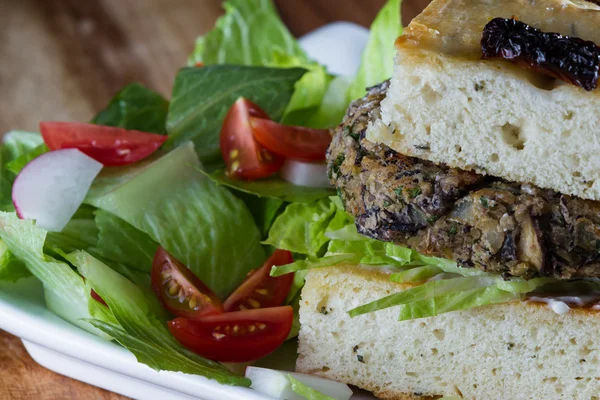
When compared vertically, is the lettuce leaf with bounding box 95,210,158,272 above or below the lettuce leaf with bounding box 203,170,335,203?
below

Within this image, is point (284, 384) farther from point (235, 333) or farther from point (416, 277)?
point (416, 277)

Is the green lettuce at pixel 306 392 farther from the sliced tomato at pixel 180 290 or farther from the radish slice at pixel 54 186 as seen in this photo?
the radish slice at pixel 54 186

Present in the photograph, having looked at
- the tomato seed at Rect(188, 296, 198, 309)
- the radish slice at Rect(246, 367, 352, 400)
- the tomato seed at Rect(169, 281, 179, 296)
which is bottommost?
the radish slice at Rect(246, 367, 352, 400)

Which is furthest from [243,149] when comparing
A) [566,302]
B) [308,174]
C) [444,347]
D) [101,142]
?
[566,302]

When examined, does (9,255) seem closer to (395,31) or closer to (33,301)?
(33,301)

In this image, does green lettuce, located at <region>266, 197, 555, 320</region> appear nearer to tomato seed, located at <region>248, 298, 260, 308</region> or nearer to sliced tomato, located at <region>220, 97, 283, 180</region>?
tomato seed, located at <region>248, 298, 260, 308</region>

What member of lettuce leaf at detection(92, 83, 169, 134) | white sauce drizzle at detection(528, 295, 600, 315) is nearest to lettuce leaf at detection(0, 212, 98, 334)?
lettuce leaf at detection(92, 83, 169, 134)

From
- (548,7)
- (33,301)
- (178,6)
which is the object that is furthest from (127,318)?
(178,6)
